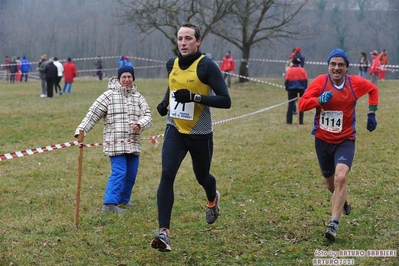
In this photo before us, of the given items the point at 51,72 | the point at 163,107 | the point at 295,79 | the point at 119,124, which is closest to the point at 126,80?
the point at 119,124

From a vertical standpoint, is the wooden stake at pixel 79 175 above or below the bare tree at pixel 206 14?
below

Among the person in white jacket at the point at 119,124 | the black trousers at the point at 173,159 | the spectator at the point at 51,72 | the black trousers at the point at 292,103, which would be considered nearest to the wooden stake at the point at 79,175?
the person in white jacket at the point at 119,124

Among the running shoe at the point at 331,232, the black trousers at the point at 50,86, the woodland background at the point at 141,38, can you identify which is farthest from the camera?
the woodland background at the point at 141,38

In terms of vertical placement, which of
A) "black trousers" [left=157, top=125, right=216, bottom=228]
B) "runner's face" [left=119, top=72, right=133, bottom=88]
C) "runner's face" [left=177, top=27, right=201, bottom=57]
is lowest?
"black trousers" [left=157, top=125, right=216, bottom=228]

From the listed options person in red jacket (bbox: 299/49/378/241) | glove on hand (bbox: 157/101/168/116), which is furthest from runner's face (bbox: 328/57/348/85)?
glove on hand (bbox: 157/101/168/116)

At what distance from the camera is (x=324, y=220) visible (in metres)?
6.71

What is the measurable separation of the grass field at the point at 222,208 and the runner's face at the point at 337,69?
164 centimetres

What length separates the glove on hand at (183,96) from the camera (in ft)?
17.4

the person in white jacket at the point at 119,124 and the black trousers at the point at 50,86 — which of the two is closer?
the person in white jacket at the point at 119,124

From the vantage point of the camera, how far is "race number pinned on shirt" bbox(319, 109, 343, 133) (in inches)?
240

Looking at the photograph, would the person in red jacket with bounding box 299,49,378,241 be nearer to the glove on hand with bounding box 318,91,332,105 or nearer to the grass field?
the glove on hand with bounding box 318,91,332,105

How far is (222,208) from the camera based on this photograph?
7.45 metres

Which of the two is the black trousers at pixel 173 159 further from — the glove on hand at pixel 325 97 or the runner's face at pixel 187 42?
the glove on hand at pixel 325 97

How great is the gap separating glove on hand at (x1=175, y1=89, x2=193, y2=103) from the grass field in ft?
4.93
